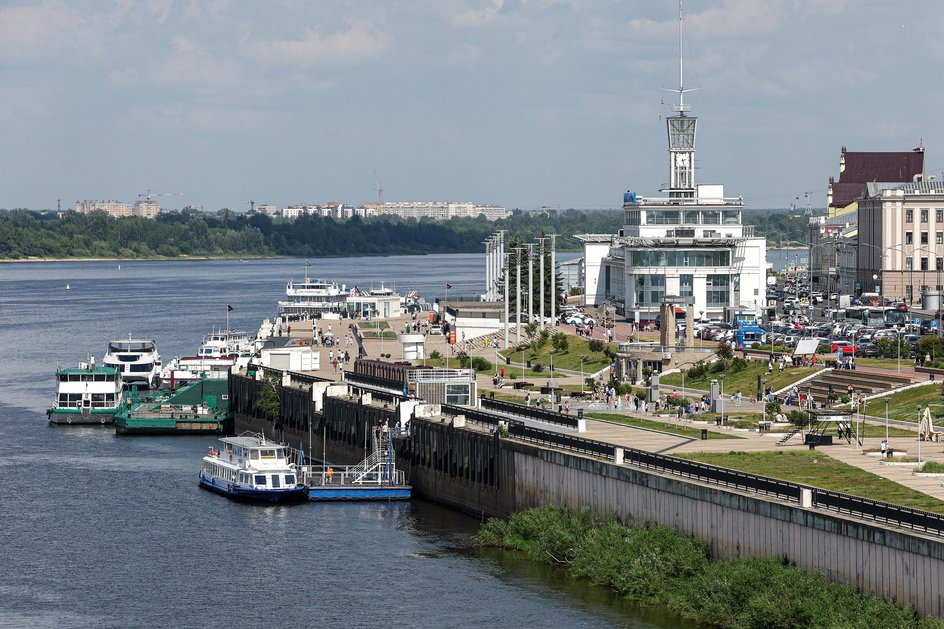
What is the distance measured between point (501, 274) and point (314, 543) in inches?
4986

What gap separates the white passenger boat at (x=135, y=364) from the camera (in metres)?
130

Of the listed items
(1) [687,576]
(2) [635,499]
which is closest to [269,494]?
(2) [635,499]

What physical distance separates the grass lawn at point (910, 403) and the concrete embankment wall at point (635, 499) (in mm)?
17623

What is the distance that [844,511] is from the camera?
156ft

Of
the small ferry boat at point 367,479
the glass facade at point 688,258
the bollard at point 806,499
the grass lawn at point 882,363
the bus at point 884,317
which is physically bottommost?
the small ferry boat at point 367,479

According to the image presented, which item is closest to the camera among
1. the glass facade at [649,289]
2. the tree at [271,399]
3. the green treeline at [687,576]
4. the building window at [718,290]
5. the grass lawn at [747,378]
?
the green treeline at [687,576]

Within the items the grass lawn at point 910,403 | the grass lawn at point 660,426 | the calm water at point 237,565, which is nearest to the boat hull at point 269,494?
the calm water at point 237,565

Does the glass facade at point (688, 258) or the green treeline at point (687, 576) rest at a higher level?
the glass facade at point (688, 258)

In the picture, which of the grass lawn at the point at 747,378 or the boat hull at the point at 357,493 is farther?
the grass lawn at the point at 747,378

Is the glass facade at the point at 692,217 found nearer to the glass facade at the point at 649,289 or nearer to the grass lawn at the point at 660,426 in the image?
the glass facade at the point at 649,289

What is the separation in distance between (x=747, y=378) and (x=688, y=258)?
5788 centimetres

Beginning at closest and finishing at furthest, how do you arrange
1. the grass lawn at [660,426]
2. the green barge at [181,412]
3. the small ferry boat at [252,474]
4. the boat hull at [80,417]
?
the grass lawn at [660,426], the small ferry boat at [252,474], the green barge at [181,412], the boat hull at [80,417]

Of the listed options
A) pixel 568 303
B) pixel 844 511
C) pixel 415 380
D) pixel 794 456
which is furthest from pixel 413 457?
pixel 568 303

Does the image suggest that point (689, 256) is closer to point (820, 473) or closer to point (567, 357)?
point (567, 357)
